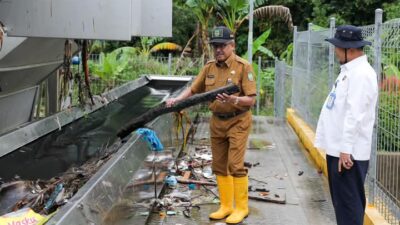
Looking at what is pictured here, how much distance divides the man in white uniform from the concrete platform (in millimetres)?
1626

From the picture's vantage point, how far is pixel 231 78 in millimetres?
5320

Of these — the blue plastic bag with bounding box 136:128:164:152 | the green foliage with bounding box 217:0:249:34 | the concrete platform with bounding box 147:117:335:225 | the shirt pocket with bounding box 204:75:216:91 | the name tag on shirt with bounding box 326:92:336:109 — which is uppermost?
the green foliage with bounding box 217:0:249:34

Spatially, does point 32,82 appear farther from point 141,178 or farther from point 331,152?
point 331,152

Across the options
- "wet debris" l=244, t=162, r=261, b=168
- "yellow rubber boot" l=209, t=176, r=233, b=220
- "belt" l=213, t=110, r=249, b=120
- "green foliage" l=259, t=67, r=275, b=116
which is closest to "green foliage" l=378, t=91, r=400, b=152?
"belt" l=213, t=110, r=249, b=120

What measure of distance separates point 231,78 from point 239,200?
1.24m

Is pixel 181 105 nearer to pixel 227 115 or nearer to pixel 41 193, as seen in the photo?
pixel 227 115

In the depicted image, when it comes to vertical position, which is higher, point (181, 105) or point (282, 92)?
point (181, 105)

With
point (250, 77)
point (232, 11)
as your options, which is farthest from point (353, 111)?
point (232, 11)

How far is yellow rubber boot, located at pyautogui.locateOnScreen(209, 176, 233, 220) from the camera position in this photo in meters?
5.58

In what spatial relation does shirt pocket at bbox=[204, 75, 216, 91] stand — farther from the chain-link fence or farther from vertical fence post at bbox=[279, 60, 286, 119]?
vertical fence post at bbox=[279, 60, 286, 119]

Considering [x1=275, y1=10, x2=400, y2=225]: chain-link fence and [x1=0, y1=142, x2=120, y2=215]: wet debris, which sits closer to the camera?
[x1=0, y1=142, x2=120, y2=215]: wet debris

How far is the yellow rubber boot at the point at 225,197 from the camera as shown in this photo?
5582 mm

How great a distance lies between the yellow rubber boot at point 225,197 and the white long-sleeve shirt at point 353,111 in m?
1.69

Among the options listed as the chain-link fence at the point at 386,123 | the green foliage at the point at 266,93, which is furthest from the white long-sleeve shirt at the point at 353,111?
the green foliage at the point at 266,93
